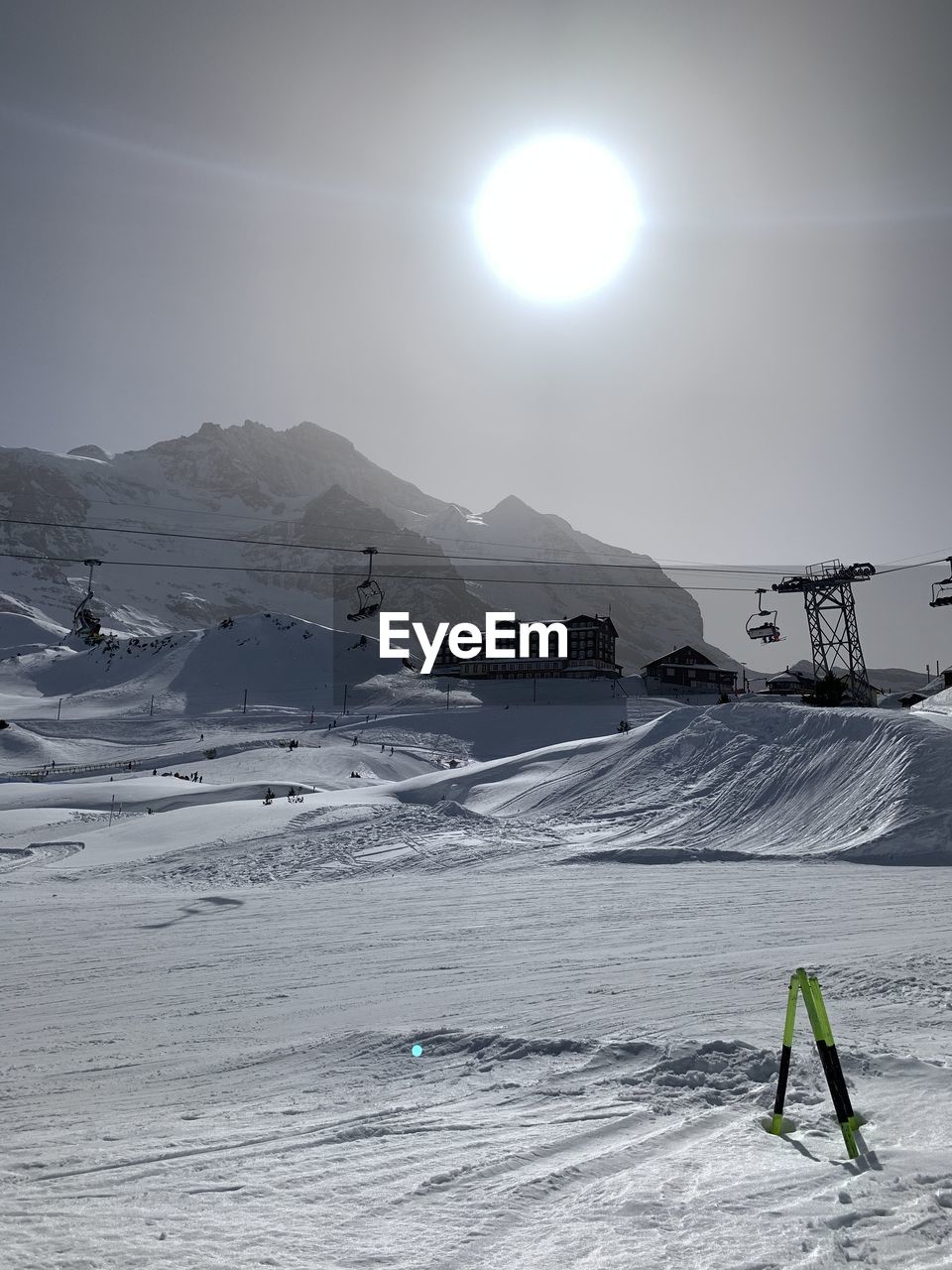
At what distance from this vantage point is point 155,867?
1923cm

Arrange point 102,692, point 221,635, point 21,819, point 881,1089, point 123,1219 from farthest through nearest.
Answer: point 221,635
point 102,692
point 21,819
point 881,1089
point 123,1219

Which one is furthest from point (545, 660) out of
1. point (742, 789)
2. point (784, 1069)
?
point (784, 1069)

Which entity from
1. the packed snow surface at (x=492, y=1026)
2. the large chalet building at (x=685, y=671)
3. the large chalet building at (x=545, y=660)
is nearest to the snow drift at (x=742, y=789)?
the packed snow surface at (x=492, y=1026)

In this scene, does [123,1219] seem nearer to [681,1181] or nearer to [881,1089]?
[681,1181]

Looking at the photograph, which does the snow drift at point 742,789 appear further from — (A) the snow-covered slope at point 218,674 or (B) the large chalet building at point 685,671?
(B) the large chalet building at point 685,671

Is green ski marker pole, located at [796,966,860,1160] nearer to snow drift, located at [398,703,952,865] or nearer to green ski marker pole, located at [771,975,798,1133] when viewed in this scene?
green ski marker pole, located at [771,975,798,1133]

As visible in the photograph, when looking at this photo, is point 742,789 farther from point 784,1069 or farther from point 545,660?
point 545,660

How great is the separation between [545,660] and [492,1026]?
85.5 meters

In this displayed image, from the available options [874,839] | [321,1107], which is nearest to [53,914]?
[321,1107]

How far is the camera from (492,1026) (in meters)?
7.96

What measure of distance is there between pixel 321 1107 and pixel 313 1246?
2089 mm

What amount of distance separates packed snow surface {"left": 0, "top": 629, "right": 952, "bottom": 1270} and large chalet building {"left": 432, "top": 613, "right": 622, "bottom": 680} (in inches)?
2672

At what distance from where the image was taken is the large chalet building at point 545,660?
9256 centimetres

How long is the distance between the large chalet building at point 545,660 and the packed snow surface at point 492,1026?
223ft
